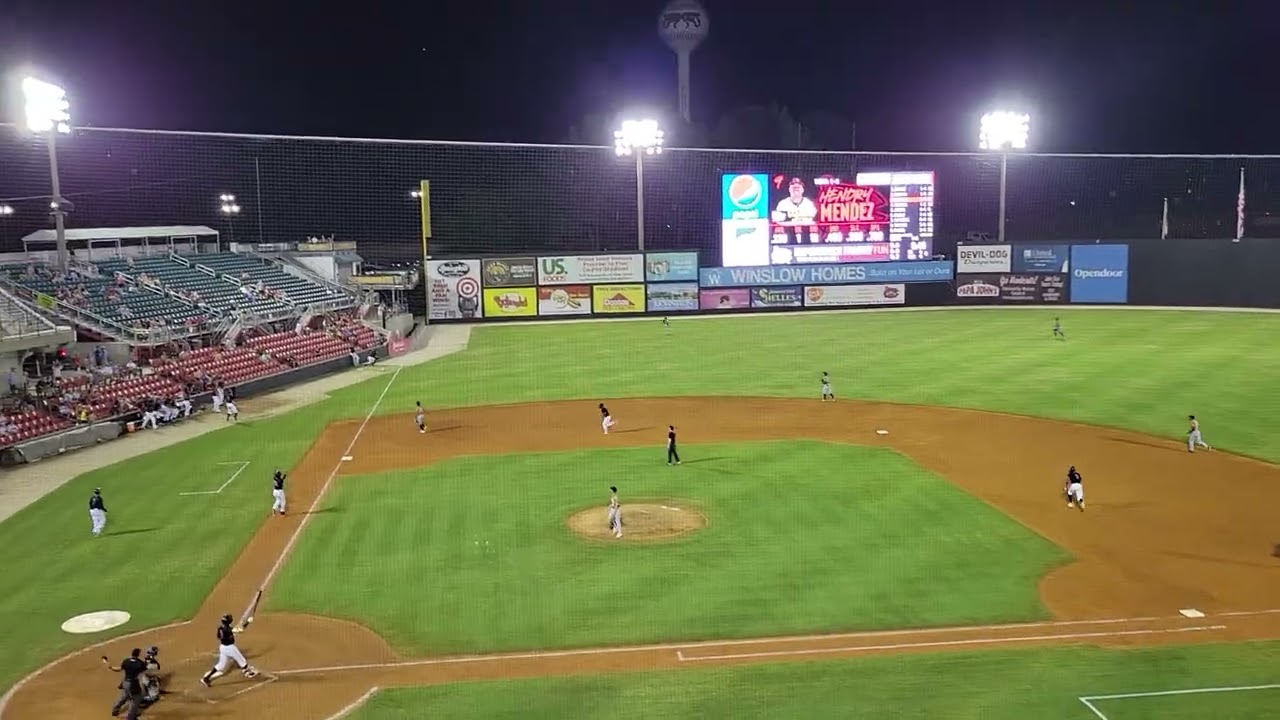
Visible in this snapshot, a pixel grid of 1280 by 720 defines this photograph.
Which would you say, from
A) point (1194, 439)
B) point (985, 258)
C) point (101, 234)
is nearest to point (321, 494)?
point (1194, 439)

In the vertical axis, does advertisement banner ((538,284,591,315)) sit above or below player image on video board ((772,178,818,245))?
below

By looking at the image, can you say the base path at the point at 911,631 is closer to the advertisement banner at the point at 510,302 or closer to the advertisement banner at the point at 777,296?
the advertisement banner at the point at 510,302

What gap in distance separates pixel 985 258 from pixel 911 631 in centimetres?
5471

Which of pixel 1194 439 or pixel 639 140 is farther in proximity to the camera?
pixel 639 140

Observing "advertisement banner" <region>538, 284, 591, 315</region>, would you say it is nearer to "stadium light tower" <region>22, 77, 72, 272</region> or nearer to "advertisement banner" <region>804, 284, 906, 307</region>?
"advertisement banner" <region>804, 284, 906, 307</region>

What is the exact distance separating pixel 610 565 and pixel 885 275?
50.8 meters

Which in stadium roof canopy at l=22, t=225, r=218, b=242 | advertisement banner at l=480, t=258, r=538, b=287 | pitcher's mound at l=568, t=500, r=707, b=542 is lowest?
pitcher's mound at l=568, t=500, r=707, b=542

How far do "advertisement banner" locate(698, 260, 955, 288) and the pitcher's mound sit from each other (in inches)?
1665

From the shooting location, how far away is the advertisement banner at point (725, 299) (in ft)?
205

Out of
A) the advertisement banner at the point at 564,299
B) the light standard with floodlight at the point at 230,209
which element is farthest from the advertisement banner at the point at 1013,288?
the light standard with floodlight at the point at 230,209

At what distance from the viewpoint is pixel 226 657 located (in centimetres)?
1299

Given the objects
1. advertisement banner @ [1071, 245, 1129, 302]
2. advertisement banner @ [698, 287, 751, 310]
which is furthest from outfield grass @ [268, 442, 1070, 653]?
advertisement banner @ [1071, 245, 1129, 302]

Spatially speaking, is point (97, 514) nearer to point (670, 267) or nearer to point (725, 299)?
point (670, 267)

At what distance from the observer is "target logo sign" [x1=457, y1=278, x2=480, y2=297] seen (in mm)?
59188
